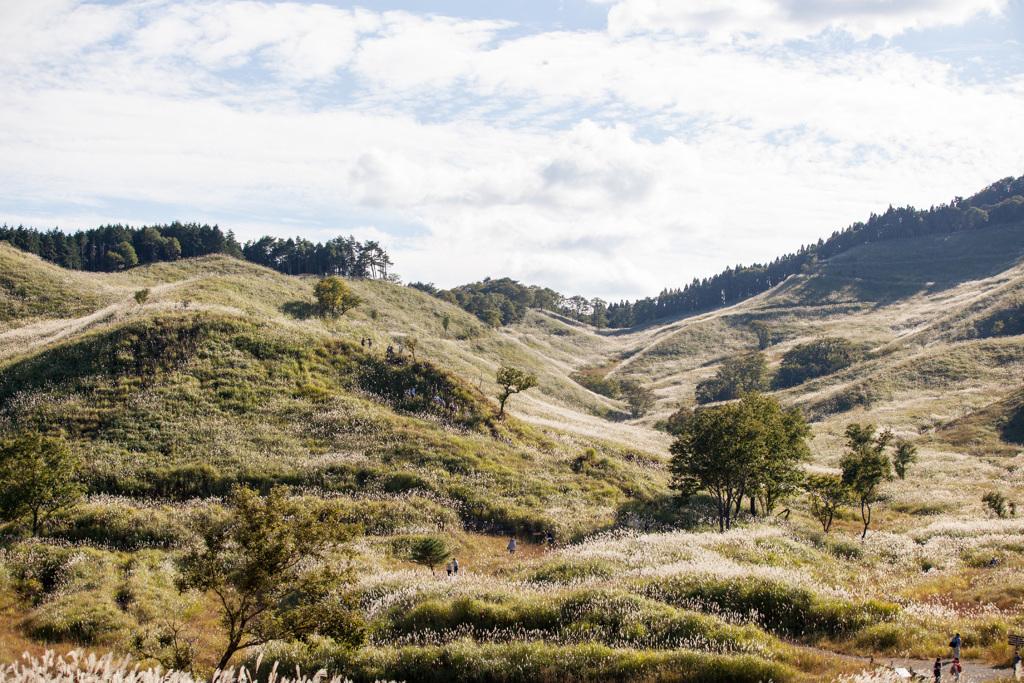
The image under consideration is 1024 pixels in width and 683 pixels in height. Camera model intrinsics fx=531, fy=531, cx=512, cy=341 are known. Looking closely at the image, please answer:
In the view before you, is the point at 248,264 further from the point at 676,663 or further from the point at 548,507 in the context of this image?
the point at 676,663

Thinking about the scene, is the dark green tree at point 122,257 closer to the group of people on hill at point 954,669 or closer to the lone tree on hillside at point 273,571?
the lone tree on hillside at point 273,571

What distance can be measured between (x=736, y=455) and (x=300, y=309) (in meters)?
68.0

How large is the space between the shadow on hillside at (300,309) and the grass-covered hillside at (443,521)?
156 inches

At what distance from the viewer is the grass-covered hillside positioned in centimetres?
1318

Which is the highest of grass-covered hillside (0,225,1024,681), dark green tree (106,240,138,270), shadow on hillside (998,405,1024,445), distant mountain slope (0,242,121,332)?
dark green tree (106,240,138,270)

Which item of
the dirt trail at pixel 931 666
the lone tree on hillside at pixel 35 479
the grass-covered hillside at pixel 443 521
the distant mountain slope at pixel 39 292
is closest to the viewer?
the dirt trail at pixel 931 666

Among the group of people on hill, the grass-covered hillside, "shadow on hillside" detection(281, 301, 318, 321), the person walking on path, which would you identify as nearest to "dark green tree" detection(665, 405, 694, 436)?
the grass-covered hillside

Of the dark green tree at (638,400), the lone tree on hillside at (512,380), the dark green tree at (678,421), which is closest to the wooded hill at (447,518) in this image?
the lone tree on hillside at (512,380)

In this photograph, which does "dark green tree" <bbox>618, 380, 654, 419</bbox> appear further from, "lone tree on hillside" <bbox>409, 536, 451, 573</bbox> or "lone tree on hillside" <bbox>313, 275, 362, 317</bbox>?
"lone tree on hillside" <bbox>409, 536, 451, 573</bbox>

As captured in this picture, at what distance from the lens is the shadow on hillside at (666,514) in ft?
104

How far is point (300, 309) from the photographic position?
3201 inches

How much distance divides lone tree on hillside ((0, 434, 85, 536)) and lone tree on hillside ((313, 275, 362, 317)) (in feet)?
192

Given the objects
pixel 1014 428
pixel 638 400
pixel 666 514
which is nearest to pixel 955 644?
pixel 666 514

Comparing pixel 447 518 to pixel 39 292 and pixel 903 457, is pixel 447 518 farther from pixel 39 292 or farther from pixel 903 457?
pixel 39 292
